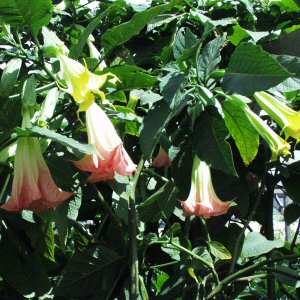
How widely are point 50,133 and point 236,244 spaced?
793 millimetres

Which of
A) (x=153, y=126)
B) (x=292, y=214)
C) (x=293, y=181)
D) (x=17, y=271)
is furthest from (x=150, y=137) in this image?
(x=292, y=214)

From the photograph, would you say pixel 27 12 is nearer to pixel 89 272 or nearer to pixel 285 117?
pixel 285 117

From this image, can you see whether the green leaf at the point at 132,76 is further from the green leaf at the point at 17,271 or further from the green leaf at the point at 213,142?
the green leaf at the point at 17,271

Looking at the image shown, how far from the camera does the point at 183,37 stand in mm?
1291

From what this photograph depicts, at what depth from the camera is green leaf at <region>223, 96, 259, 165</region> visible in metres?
1.18

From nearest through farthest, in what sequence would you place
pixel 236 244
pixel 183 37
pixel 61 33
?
pixel 183 37 → pixel 236 244 → pixel 61 33

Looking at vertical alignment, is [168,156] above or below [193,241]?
above

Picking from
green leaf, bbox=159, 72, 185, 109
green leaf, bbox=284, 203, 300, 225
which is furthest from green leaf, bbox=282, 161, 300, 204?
green leaf, bbox=159, 72, 185, 109

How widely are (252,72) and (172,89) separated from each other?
154mm

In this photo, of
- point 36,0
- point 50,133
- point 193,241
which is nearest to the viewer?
point 50,133

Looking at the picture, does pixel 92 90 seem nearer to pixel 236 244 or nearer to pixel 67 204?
pixel 67 204

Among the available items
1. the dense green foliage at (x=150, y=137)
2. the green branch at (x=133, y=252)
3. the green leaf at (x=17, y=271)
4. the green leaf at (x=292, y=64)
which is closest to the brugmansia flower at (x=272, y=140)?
the dense green foliage at (x=150, y=137)

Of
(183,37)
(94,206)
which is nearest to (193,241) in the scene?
(94,206)

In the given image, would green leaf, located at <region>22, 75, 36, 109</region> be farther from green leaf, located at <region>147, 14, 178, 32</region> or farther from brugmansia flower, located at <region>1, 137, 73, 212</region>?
green leaf, located at <region>147, 14, 178, 32</region>
